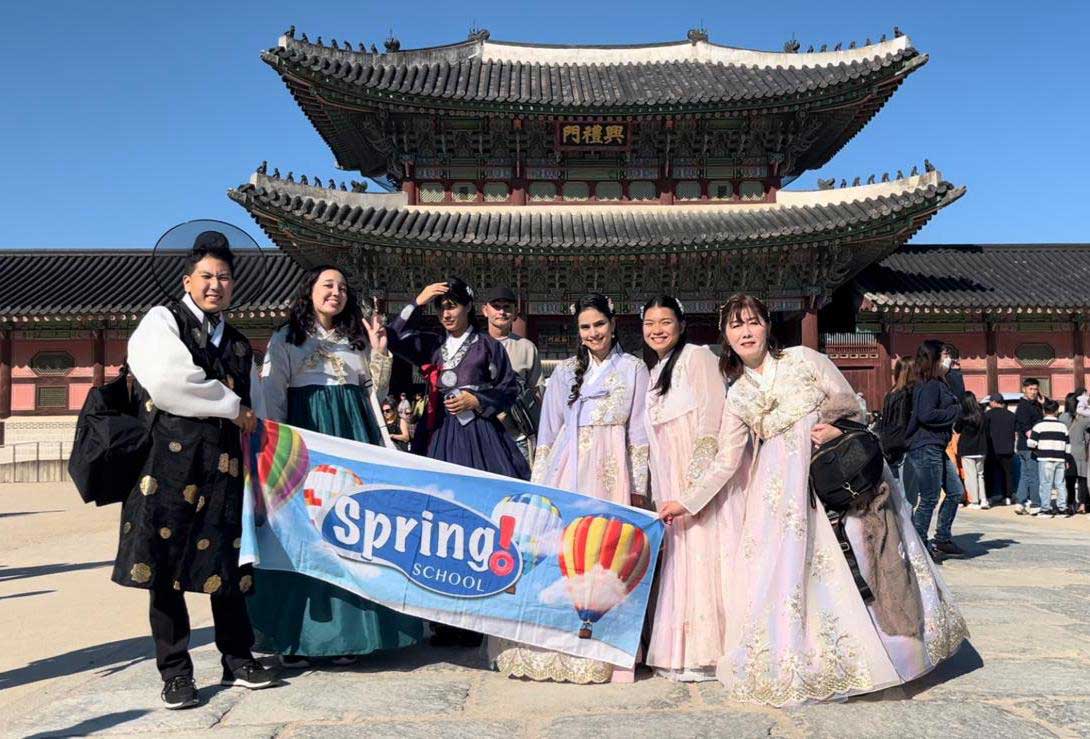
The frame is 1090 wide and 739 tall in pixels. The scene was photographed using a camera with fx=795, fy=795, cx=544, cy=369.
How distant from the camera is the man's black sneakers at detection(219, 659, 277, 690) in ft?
11.4

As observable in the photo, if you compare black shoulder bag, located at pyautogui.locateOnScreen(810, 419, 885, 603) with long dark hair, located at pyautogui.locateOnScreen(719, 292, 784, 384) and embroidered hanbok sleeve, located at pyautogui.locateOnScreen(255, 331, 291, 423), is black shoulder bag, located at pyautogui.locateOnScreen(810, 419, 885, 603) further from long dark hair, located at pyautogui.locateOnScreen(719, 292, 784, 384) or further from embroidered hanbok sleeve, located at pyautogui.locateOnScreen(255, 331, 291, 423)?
embroidered hanbok sleeve, located at pyautogui.locateOnScreen(255, 331, 291, 423)

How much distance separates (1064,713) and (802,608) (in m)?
1.00

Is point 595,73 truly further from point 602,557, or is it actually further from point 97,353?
point 602,557

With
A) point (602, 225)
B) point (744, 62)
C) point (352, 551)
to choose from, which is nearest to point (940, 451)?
point (352, 551)

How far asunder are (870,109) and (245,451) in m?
14.4

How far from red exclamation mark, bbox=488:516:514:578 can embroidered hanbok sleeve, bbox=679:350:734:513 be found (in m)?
0.81

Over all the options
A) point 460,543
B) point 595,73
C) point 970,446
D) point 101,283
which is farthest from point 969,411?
point 101,283

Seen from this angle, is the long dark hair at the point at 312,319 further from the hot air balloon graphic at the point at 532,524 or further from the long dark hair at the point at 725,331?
the long dark hair at the point at 725,331

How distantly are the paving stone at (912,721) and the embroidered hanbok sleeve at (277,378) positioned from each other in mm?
2649

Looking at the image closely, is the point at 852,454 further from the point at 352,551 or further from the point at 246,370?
the point at 246,370

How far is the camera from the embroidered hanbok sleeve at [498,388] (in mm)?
4234

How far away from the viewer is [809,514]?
135 inches

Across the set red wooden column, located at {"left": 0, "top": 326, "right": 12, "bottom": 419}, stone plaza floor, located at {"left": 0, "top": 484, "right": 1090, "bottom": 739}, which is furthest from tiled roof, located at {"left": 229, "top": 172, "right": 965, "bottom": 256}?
stone plaza floor, located at {"left": 0, "top": 484, "right": 1090, "bottom": 739}

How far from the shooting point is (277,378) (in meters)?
3.90
